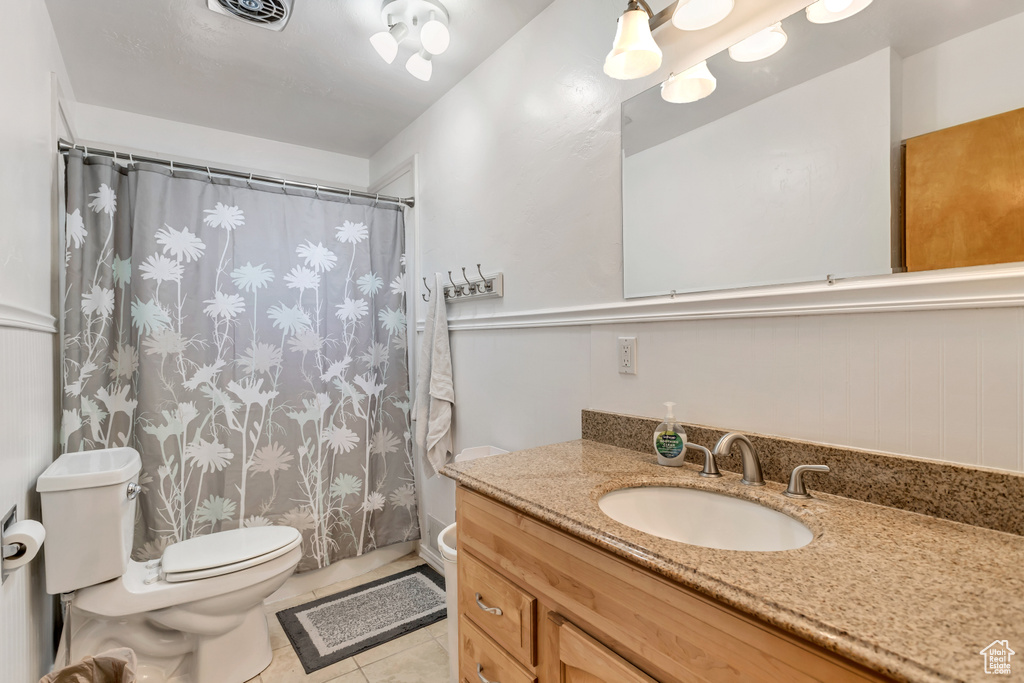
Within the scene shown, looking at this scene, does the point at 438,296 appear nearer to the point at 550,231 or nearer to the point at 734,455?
the point at 550,231

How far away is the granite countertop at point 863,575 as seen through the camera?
19.6 inches

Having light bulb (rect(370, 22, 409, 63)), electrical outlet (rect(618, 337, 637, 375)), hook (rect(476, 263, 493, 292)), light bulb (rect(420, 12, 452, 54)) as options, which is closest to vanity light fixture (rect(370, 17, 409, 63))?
light bulb (rect(370, 22, 409, 63))

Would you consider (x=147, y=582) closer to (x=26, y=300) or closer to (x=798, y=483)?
(x=26, y=300)

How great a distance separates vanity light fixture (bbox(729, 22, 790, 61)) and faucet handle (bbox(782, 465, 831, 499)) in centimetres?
93

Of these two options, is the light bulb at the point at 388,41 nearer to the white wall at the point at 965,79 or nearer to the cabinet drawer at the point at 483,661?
the white wall at the point at 965,79

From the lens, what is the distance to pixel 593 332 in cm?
155

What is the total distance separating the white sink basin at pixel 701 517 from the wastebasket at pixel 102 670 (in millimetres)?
1340

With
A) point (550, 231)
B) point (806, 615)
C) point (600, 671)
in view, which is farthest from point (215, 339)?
point (806, 615)

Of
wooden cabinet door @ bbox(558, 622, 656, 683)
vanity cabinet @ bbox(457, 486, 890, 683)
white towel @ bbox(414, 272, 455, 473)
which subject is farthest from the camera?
white towel @ bbox(414, 272, 455, 473)

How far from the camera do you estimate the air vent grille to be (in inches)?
64.4

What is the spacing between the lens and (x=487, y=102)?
202cm

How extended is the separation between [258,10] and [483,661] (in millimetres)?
2153

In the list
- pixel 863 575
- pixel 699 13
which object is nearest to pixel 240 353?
pixel 699 13

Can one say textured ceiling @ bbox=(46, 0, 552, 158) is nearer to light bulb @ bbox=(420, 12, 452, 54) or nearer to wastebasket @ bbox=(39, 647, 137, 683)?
light bulb @ bbox=(420, 12, 452, 54)
